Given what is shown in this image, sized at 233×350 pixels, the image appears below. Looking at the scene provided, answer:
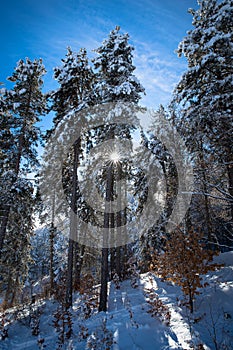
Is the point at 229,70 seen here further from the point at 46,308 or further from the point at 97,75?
the point at 46,308

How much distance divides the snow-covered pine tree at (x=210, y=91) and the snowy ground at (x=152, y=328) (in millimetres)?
3507

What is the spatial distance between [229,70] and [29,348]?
41.0 feet

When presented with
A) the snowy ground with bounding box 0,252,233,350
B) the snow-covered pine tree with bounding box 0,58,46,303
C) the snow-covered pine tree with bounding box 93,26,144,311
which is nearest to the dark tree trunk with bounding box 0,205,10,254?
the snow-covered pine tree with bounding box 0,58,46,303

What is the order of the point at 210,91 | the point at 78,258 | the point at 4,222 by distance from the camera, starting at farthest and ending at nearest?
the point at 78,258, the point at 4,222, the point at 210,91

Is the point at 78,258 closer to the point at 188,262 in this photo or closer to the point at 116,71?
the point at 188,262

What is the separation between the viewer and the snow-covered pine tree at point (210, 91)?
672 centimetres

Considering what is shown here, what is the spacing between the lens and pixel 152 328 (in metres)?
6.77

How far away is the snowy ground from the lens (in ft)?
18.9

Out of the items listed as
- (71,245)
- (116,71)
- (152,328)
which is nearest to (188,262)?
(152,328)

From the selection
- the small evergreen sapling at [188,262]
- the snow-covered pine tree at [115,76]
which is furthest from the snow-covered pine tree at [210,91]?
the snow-covered pine tree at [115,76]

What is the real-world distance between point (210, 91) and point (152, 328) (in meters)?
8.91

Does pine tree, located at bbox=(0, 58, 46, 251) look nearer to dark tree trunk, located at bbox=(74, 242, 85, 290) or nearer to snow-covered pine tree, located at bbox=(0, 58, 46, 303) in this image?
snow-covered pine tree, located at bbox=(0, 58, 46, 303)

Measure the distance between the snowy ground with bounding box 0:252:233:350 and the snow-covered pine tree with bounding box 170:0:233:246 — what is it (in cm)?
351

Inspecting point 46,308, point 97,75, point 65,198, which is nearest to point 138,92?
point 97,75
